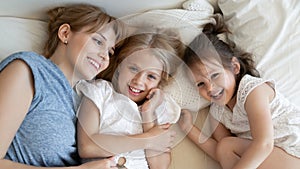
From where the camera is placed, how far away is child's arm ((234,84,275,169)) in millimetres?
1118

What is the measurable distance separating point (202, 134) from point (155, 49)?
11.3 inches

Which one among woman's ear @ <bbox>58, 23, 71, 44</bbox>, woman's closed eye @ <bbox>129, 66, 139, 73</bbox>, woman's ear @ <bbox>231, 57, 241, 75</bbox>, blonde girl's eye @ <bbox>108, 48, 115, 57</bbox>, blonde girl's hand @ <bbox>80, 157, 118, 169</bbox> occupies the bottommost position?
blonde girl's hand @ <bbox>80, 157, 118, 169</bbox>

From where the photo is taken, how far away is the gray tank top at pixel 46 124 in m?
1.06

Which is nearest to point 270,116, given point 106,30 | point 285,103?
point 285,103

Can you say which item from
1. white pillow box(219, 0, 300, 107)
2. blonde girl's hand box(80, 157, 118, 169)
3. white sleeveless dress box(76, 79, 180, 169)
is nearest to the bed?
white pillow box(219, 0, 300, 107)

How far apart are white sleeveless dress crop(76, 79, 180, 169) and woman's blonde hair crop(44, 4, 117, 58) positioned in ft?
0.49

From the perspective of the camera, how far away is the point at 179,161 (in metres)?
1.21

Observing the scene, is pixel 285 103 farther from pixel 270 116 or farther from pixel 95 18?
pixel 95 18

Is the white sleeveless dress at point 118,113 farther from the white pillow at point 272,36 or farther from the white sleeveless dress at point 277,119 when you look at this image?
the white pillow at point 272,36

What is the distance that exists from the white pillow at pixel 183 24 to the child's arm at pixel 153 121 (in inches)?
1.6

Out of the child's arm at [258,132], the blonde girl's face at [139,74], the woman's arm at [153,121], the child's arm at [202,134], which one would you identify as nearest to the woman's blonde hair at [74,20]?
the blonde girl's face at [139,74]

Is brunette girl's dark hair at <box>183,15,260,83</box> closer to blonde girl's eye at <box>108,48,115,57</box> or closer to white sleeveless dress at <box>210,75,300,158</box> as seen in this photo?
white sleeveless dress at <box>210,75,300,158</box>

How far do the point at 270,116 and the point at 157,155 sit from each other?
1.08ft

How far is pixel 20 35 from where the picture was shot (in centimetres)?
129
